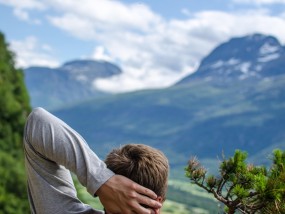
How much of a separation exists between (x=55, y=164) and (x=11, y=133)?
264 feet

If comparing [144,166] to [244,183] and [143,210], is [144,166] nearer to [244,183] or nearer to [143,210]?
[143,210]

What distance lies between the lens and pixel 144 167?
3.39 m

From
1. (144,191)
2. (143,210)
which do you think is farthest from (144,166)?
(143,210)

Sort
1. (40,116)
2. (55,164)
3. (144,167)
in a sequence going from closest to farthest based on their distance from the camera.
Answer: (144,167) < (40,116) < (55,164)

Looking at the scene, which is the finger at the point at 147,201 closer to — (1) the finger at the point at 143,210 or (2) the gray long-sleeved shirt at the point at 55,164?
(1) the finger at the point at 143,210

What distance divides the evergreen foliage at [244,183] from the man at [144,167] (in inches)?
10.3

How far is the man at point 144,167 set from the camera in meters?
3.38

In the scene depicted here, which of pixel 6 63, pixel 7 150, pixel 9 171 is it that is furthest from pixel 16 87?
pixel 9 171

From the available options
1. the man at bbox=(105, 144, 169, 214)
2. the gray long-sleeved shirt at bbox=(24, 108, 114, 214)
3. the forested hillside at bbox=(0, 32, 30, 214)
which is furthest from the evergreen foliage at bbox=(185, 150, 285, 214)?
the forested hillside at bbox=(0, 32, 30, 214)

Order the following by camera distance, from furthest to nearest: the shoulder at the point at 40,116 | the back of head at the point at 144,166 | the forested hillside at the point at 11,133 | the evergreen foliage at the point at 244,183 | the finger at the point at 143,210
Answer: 1. the forested hillside at the point at 11,133
2. the shoulder at the point at 40,116
3. the back of head at the point at 144,166
4. the finger at the point at 143,210
5. the evergreen foliage at the point at 244,183

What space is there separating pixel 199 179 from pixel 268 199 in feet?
1.91

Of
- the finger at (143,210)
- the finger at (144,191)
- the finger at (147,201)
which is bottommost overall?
the finger at (143,210)

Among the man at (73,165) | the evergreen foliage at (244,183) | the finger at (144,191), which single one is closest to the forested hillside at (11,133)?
the man at (73,165)

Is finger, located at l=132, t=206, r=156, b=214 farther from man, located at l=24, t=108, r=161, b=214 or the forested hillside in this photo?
the forested hillside
